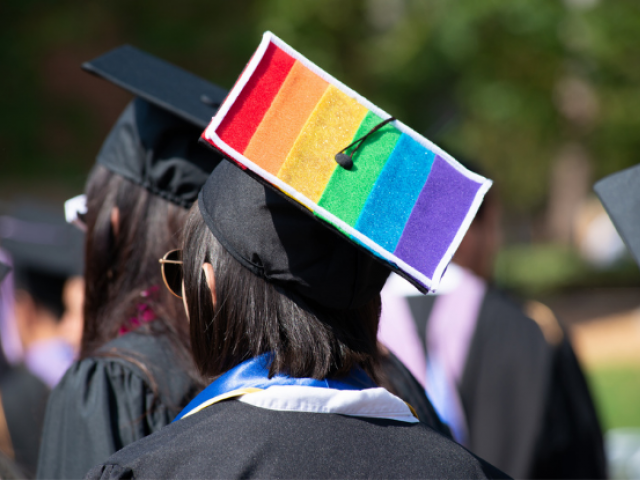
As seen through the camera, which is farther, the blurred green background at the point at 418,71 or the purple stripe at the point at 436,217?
the blurred green background at the point at 418,71

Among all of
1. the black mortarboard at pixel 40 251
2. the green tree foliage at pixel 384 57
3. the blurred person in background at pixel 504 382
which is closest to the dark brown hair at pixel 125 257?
the blurred person in background at pixel 504 382

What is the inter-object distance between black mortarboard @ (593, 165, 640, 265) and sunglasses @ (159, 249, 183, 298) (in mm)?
1010

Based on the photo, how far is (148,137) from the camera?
2008 millimetres

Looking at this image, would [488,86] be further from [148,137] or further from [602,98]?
[148,137]

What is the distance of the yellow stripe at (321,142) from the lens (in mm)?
1154

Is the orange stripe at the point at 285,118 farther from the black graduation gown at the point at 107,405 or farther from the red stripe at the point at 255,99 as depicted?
the black graduation gown at the point at 107,405

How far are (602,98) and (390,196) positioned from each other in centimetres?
1174

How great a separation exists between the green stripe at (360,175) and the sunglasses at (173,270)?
526mm

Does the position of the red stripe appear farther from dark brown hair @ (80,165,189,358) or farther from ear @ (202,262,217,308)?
dark brown hair @ (80,165,189,358)

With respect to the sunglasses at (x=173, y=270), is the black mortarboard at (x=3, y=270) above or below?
below

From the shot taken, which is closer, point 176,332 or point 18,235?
point 176,332

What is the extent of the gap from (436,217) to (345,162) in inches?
8.7

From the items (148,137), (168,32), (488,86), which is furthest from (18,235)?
(168,32)

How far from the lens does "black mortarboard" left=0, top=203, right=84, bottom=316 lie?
3912mm
